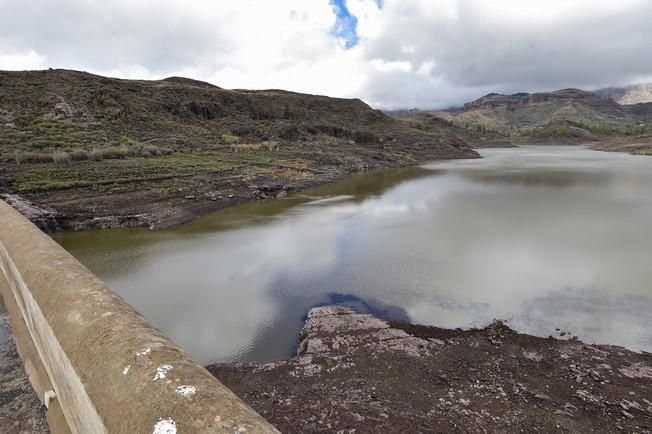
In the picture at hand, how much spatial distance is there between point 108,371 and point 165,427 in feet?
2.63

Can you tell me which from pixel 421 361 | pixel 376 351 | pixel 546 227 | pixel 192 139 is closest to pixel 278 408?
pixel 376 351

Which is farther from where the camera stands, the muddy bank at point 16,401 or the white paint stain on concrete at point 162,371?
the muddy bank at point 16,401

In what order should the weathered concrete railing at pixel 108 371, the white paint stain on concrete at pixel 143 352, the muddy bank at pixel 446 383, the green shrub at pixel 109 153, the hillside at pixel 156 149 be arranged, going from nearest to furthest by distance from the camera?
the weathered concrete railing at pixel 108 371 < the white paint stain on concrete at pixel 143 352 < the muddy bank at pixel 446 383 < the hillside at pixel 156 149 < the green shrub at pixel 109 153

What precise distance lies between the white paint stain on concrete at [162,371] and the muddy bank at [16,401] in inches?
104

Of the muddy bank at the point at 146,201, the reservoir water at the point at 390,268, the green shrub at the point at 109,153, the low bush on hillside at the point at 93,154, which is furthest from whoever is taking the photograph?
the green shrub at the point at 109,153

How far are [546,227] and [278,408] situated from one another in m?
19.3

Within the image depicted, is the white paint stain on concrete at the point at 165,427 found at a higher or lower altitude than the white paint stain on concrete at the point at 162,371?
lower

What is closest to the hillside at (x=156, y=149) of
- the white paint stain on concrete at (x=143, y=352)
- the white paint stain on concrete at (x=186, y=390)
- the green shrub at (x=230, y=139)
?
the green shrub at (x=230, y=139)

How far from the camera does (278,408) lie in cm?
705

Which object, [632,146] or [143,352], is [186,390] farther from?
[632,146]

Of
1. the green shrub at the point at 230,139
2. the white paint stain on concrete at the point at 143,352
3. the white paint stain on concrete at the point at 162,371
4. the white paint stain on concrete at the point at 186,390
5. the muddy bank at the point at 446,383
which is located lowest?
the muddy bank at the point at 446,383

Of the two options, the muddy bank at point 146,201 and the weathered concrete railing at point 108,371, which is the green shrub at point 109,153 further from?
the weathered concrete railing at point 108,371

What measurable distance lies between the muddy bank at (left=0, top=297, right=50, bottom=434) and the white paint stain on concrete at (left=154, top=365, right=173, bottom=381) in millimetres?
2654

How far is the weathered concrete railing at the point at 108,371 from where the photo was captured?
190 centimetres
